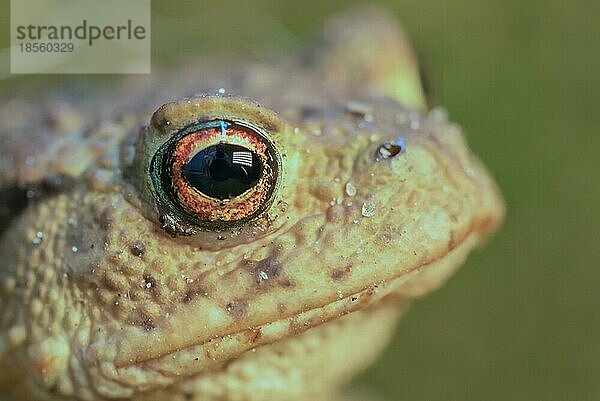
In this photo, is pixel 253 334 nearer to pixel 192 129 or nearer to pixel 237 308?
pixel 237 308

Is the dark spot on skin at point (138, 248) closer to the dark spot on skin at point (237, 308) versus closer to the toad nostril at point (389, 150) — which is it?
the dark spot on skin at point (237, 308)

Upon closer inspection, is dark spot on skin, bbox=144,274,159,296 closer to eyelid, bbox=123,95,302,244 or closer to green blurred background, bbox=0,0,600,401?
eyelid, bbox=123,95,302,244

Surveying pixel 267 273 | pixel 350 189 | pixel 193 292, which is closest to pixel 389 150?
pixel 350 189

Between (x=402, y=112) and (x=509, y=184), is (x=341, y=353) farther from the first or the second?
(x=509, y=184)

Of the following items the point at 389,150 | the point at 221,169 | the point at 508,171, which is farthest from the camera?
the point at 508,171

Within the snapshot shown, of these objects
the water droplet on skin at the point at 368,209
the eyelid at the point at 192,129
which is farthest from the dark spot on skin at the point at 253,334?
the water droplet on skin at the point at 368,209

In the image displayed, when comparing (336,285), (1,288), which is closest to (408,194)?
(336,285)
